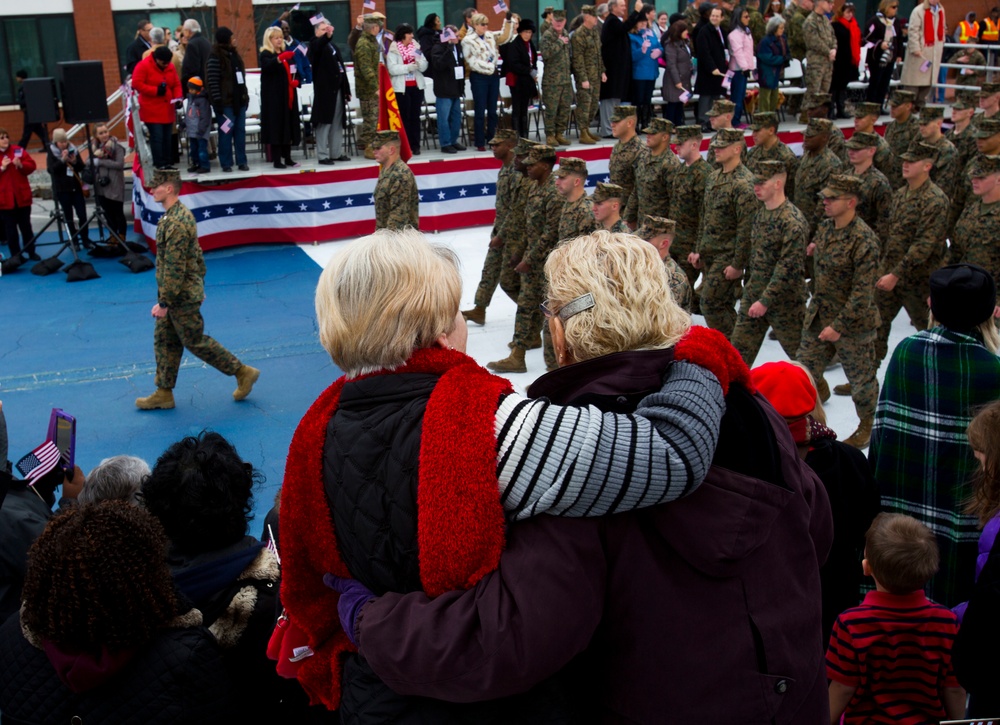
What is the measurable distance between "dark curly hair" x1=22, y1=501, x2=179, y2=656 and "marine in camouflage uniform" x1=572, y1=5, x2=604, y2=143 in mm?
13342

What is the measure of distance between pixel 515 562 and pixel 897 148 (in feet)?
34.7

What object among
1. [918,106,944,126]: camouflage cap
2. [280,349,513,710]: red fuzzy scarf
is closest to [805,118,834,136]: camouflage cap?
[918,106,944,126]: camouflage cap

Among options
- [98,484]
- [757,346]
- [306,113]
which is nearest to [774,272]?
[757,346]

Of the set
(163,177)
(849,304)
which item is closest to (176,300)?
(163,177)

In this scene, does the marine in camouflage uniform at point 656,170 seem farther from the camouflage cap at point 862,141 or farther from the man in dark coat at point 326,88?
the man in dark coat at point 326,88

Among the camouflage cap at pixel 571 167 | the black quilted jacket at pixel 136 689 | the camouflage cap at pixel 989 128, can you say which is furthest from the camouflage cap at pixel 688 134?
the black quilted jacket at pixel 136 689

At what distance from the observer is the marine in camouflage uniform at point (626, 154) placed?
927cm

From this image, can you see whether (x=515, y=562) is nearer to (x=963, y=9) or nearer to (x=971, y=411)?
(x=971, y=411)

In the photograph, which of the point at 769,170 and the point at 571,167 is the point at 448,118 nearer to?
the point at 571,167

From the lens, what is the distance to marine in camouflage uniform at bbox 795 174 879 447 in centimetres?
608

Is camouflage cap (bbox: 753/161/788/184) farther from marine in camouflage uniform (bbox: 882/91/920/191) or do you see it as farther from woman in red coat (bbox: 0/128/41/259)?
woman in red coat (bbox: 0/128/41/259)

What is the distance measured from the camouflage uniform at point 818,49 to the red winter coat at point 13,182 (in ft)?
38.0

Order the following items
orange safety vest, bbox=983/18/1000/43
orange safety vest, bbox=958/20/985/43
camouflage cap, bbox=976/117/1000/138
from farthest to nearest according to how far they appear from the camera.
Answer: orange safety vest, bbox=958/20/985/43 → orange safety vest, bbox=983/18/1000/43 → camouflage cap, bbox=976/117/1000/138

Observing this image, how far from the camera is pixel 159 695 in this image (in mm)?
2146
